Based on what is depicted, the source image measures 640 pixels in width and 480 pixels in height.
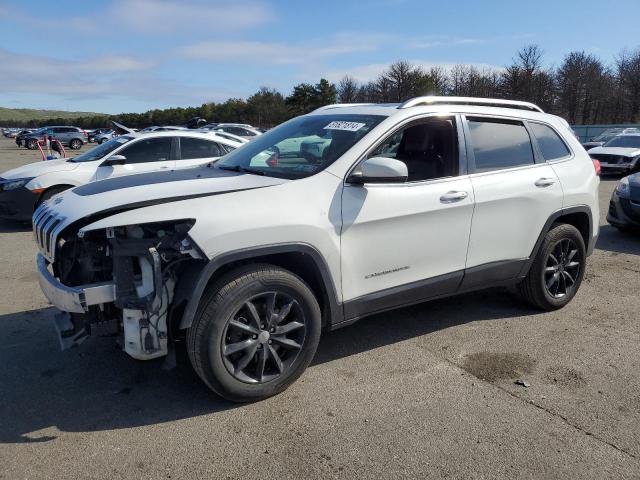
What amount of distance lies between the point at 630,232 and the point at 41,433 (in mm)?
9121

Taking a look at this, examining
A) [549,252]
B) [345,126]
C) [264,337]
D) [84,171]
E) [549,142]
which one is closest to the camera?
[264,337]

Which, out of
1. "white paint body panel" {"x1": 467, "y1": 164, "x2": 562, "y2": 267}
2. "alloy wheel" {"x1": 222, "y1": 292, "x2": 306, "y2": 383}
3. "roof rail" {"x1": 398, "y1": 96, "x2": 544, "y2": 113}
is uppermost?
"roof rail" {"x1": 398, "y1": 96, "x2": 544, "y2": 113}

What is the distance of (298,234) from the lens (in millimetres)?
3260

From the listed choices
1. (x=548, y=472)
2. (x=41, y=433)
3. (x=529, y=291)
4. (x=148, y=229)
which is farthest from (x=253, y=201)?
(x=529, y=291)

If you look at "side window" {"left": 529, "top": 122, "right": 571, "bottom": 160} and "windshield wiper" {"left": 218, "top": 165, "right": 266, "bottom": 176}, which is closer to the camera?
"windshield wiper" {"left": 218, "top": 165, "right": 266, "bottom": 176}

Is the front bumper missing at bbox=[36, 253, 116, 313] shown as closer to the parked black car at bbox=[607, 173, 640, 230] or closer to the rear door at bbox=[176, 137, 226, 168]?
the rear door at bbox=[176, 137, 226, 168]

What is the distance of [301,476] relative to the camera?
8.69ft

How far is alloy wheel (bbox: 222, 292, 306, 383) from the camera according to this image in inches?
126

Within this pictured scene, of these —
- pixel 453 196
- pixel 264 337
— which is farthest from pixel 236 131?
pixel 264 337

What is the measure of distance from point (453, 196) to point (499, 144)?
0.81 m

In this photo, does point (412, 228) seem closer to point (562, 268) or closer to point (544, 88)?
point (562, 268)

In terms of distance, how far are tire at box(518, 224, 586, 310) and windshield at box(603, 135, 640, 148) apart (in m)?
16.6

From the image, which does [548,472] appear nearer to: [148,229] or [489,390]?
[489,390]

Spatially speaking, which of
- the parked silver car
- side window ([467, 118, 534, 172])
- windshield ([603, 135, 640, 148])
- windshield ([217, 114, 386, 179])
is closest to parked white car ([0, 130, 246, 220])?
windshield ([217, 114, 386, 179])
